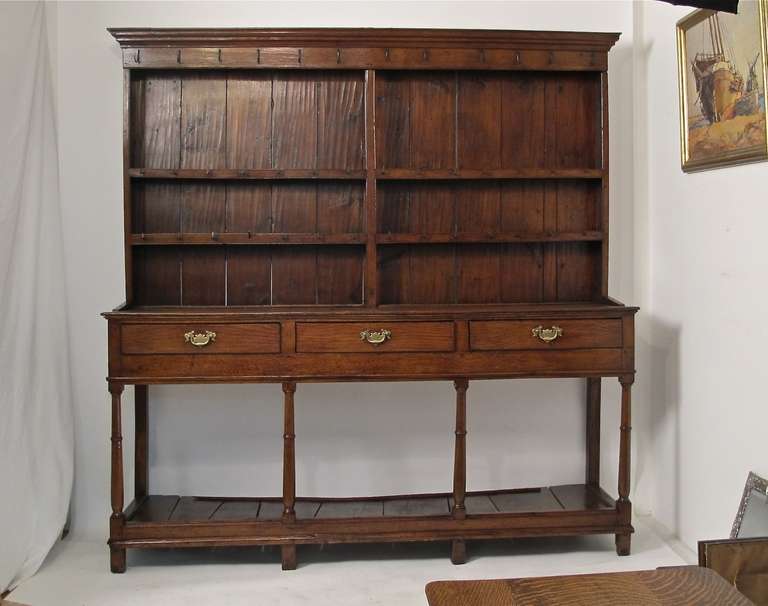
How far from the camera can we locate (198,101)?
368 centimetres

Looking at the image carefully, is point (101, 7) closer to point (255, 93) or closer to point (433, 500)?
point (255, 93)

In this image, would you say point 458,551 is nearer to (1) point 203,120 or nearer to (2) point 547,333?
(2) point 547,333

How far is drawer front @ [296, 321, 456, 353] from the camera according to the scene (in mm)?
3328

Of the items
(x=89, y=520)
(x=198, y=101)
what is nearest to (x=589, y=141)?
(x=198, y=101)

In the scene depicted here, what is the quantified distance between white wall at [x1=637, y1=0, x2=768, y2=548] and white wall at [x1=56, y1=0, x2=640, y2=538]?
0.44 ft

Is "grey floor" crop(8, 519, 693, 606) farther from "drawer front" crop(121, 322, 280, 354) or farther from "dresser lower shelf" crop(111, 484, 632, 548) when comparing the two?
"drawer front" crop(121, 322, 280, 354)

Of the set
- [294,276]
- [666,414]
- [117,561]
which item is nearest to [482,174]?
[294,276]

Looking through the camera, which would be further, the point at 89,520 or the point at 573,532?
the point at 89,520

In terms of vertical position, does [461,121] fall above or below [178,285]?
above

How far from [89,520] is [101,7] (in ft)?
7.49

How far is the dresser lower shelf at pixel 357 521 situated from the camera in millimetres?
3396

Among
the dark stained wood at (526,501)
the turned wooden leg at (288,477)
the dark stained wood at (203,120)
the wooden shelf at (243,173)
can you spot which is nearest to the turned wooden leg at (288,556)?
the turned wooden leg at (288,477)

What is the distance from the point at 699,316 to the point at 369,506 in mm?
1568

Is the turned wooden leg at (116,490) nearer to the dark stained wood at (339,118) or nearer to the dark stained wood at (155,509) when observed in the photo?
the dark stained wood at (155,509)
